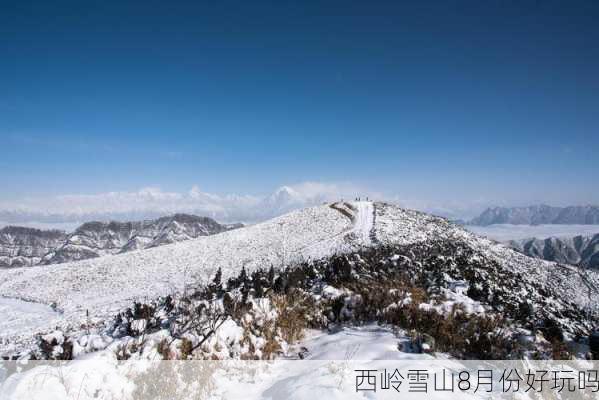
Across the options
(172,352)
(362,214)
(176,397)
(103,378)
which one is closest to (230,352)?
(172,352)

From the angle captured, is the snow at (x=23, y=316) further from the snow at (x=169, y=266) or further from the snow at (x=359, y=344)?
the snow at (x=359, y=344)

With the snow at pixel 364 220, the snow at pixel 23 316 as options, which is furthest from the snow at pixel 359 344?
the snow at pixel 364 220

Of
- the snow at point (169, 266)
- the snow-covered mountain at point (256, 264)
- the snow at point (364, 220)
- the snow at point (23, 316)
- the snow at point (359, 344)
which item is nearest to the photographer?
the snow at point (359, 344)

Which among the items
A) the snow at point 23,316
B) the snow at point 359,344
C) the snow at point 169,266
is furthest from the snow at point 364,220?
the snow at point 23,316

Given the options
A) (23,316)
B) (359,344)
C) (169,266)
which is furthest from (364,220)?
(359,344)

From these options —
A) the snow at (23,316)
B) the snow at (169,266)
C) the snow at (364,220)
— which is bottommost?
the snow at (23,316)

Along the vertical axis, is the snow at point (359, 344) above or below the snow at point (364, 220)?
below

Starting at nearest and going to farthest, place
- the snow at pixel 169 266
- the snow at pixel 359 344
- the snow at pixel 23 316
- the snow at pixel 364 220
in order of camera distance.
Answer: the snow at pixel 359 344 < the snow at pixel 23 316 < the snow at pixel 169 266 < the snow at pixel 364 220

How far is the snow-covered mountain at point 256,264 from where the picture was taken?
25.6 meters

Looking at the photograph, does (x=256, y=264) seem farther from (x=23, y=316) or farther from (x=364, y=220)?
(x=364, y=220)

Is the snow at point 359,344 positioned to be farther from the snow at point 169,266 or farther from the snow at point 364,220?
the snow at point 364,220

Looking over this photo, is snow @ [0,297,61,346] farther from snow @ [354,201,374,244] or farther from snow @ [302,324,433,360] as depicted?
snow @ [354,201,374,244]

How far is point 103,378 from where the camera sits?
17.7ft

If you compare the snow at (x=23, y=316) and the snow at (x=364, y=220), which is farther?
the snow at (x=364, y=220)
